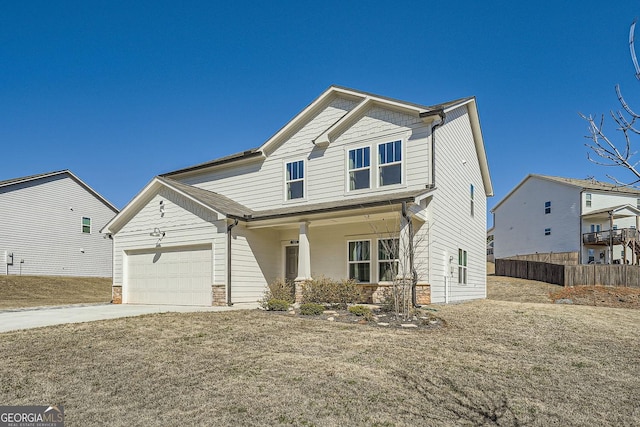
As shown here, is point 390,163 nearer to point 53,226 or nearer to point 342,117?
point 342,117

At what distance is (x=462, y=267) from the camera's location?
17875 mm

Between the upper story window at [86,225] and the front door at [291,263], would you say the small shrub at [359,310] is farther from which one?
the upper story window at [86,225]

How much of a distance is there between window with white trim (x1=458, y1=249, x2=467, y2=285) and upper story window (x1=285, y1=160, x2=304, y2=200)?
695cm

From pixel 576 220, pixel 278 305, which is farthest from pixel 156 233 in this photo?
pixel 576 220

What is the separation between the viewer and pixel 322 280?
1451 centimetres

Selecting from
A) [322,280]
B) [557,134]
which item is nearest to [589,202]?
[322,280]

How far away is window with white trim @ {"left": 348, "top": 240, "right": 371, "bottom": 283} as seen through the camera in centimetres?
1562

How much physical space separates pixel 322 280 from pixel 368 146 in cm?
515

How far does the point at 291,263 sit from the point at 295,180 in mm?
3487

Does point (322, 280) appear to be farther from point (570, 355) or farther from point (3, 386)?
Answer: point (3, 386)

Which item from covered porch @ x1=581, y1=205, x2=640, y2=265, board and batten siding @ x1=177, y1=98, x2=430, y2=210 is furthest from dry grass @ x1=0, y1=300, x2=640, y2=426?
covered porch @ x1=581, y1=205, x2=640, y2=265

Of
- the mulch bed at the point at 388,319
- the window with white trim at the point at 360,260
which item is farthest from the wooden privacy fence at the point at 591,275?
the mulch bed at the point at 388,319

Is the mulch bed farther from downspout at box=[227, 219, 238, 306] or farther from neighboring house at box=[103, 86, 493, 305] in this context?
downspout at box=[227, 219, 238, 306]

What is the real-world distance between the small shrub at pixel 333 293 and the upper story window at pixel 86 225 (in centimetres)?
2231
